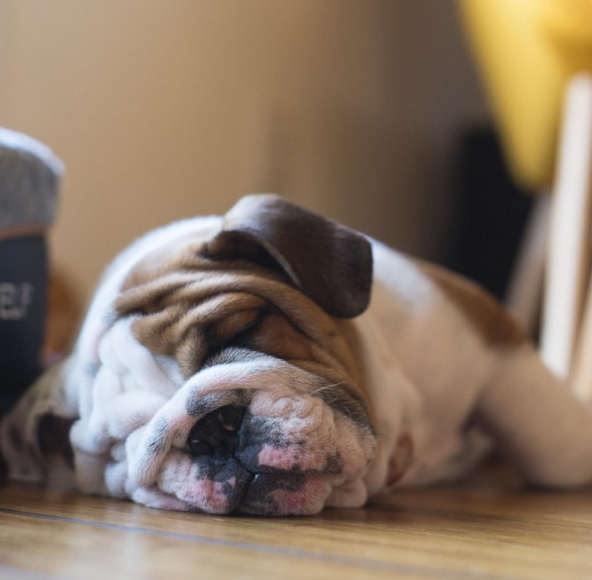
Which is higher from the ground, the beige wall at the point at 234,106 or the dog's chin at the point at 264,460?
the beige wall at the point at 234,106

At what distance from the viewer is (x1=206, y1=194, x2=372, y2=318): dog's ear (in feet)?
4.68

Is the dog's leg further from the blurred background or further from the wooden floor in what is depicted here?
the blurred background

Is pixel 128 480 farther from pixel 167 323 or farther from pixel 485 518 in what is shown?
pixel 485 518

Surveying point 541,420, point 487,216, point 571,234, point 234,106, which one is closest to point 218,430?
point 541,420

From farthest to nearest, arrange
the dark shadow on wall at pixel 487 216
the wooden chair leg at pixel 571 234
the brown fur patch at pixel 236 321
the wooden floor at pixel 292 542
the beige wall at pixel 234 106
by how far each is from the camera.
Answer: the dark shadow on wall at pixel 487 216 → the beige wall at pixel 234 106 → the wooden chair leg at pixel 571 234 → the brown fur patch at pixel 236 321 → the wooden floor at pixel 292 542

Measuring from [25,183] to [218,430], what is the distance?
0.81 metres

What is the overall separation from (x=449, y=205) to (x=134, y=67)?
7.73 feet

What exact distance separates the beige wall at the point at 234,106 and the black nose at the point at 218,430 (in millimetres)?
1777

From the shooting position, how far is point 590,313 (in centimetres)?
219

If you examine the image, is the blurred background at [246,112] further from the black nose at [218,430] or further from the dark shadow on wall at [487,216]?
the black nose at [218,430]

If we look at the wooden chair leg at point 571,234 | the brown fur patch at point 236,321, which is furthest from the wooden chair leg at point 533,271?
the brown fur patch at point 236,321

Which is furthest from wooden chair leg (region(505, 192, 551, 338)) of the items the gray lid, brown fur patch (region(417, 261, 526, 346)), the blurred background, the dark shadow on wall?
the gray lid

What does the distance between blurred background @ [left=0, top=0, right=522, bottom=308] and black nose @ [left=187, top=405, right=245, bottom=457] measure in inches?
69.6

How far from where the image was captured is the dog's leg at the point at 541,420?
70.8 inches
